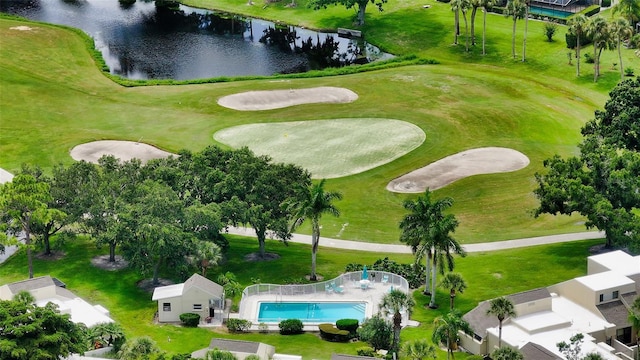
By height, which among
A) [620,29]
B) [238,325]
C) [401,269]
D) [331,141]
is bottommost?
[238,325]

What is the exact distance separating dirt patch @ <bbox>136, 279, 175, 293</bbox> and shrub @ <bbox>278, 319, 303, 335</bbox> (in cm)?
1710

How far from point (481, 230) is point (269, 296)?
32668mm

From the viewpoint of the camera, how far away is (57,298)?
105438 mm

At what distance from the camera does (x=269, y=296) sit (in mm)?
110062

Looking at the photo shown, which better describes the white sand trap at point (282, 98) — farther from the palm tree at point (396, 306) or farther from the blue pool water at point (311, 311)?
the palm tree at point (396, 306)

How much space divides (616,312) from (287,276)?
3529 centimetres

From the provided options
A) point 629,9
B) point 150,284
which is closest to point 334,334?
point 150,284

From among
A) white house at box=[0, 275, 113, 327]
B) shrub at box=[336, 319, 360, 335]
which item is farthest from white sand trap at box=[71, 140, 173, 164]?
shrub at box=[336, 319, 360, 335]

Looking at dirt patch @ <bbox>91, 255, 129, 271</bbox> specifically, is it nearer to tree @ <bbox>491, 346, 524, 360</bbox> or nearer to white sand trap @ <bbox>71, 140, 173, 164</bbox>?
white sand trap @ <bbox>71, 140, 173, 164</bbox>

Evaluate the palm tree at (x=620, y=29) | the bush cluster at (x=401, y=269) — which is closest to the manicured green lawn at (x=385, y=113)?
the palm tree at (x=620, y=29)

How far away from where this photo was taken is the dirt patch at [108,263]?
389ft

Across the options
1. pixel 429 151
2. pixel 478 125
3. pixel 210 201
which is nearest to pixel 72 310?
pixel 210 201

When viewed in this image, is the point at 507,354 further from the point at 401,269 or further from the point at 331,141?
the point at 331,141

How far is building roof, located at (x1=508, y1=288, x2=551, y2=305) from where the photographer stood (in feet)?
336
